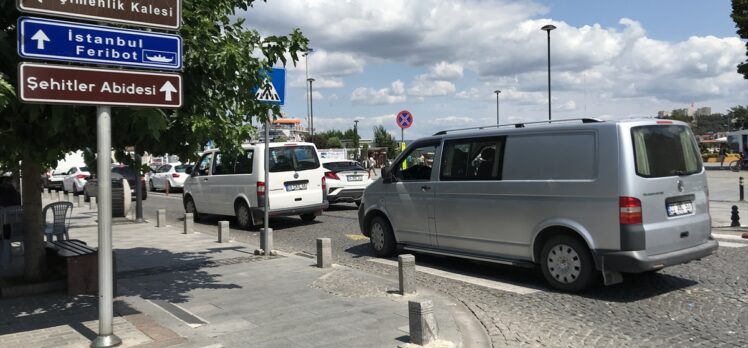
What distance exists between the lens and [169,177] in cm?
2859

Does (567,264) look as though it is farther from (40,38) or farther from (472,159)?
(40,38)

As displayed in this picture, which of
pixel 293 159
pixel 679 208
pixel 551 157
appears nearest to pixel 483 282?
pixel 551 157

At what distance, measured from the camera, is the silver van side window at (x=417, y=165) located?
28.2 feet

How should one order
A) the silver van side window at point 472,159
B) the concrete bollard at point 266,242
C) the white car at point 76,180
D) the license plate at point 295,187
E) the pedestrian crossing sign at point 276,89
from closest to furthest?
the silver van side window at point 472,159 → the pedestrian crossing sign at point 276,89 → the concrete bollard at point 266,242 → the license plate at point 295,187 → the white car at point 76,180

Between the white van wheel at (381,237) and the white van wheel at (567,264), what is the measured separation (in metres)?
2.80

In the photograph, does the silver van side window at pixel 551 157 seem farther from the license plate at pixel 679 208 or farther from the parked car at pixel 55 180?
the parked car at pixel 55 180

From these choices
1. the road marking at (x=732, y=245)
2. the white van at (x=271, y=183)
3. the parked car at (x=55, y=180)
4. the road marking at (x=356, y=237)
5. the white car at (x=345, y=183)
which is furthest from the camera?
the parked car at (x=55, y=180)

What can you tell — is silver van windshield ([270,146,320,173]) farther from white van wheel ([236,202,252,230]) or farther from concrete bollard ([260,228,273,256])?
concrete bollard ([260,228,273,256])

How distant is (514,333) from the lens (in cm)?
536

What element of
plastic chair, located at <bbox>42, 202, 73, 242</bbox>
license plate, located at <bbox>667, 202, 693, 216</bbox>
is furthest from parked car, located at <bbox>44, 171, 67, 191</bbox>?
license plate, located at <bbox>667, 202, 693, 216</bbox>

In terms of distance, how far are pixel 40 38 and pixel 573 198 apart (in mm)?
5313

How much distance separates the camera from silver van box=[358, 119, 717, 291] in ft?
20.3

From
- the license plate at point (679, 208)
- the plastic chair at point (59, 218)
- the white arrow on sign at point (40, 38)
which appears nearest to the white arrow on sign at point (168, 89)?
the white arrow on sign at point (40, 38)

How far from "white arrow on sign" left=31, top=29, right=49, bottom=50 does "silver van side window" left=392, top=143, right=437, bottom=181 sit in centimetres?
534
